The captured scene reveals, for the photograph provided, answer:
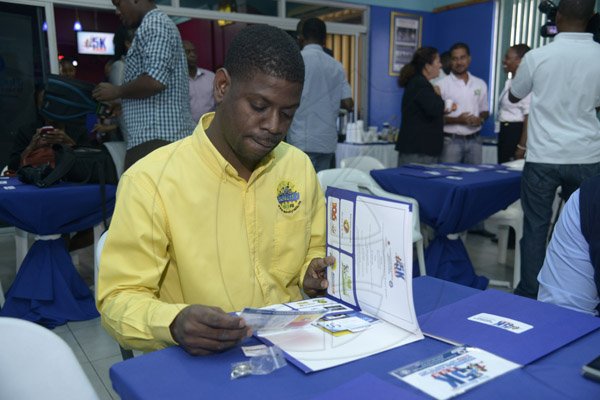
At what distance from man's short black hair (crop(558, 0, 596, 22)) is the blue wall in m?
3.60

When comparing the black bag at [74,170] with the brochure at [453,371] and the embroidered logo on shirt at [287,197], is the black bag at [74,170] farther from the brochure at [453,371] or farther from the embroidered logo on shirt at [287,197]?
the brochure at [453,371]

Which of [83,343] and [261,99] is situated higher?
[261,99]

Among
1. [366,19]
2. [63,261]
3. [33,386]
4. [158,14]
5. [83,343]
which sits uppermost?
[366,19]

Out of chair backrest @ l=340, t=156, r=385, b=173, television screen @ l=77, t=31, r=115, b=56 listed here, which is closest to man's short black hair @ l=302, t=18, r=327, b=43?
chair backrest @ l=340, t=156, r=385, b=173

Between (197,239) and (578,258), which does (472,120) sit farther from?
(197,239)

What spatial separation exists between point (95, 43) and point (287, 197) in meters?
5.93

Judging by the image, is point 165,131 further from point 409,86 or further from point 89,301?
point 409,86

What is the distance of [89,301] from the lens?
278 cm

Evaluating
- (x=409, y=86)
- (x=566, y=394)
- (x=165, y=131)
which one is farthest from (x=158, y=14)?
(x=566, y=394)

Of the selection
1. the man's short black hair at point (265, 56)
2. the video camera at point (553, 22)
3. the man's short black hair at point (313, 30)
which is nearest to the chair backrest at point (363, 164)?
the man's short black hair at point (313, 30)

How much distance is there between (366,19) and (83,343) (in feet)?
17.1

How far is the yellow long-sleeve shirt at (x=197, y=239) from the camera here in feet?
2.97

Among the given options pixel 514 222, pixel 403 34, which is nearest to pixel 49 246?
pixel 514 222

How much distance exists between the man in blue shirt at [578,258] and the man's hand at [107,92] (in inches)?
76.0
